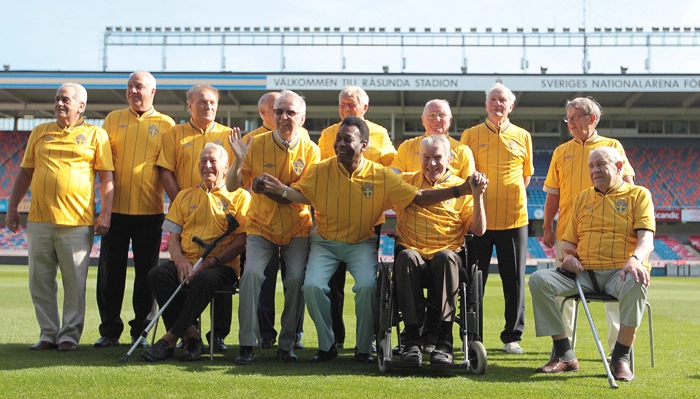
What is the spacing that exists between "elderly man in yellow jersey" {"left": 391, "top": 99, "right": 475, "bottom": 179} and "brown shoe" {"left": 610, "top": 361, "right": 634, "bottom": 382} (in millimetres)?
1670

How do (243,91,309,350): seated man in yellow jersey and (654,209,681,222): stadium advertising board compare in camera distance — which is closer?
(243,91,309,350): seated man in yellow jersey

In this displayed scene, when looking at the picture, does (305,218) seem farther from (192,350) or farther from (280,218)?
(192,350)

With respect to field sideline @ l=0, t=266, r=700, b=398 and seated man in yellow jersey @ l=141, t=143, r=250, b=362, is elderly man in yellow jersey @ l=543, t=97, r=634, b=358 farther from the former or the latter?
seated man in yellow jersey @ l=141, t=143, r=250, b=362

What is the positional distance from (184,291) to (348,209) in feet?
4.26

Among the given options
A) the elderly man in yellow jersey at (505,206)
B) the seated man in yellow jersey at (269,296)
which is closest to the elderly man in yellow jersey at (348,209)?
the seated man in yellow jersey at (269,296)

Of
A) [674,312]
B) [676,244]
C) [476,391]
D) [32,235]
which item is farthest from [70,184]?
[676,244]

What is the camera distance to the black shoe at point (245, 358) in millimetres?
4434

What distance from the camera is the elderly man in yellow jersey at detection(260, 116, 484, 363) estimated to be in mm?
4469

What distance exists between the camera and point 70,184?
506cm

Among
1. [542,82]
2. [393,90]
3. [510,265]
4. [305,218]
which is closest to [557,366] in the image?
[510,265]

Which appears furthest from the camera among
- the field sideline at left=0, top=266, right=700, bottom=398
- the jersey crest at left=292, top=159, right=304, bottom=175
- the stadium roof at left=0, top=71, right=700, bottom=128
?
the stadium roof at left=0, top=71, right=700, bottom=128

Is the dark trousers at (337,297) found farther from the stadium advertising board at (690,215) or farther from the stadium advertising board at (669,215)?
the stadium advertising board at (690,215)

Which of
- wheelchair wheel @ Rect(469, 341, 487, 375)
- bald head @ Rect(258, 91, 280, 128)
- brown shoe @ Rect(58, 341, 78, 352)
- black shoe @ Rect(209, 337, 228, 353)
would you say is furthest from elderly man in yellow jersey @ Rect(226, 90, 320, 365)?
brown shoe @ Rect(58, 341, 78, 352)

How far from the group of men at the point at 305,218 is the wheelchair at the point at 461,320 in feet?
0.28
